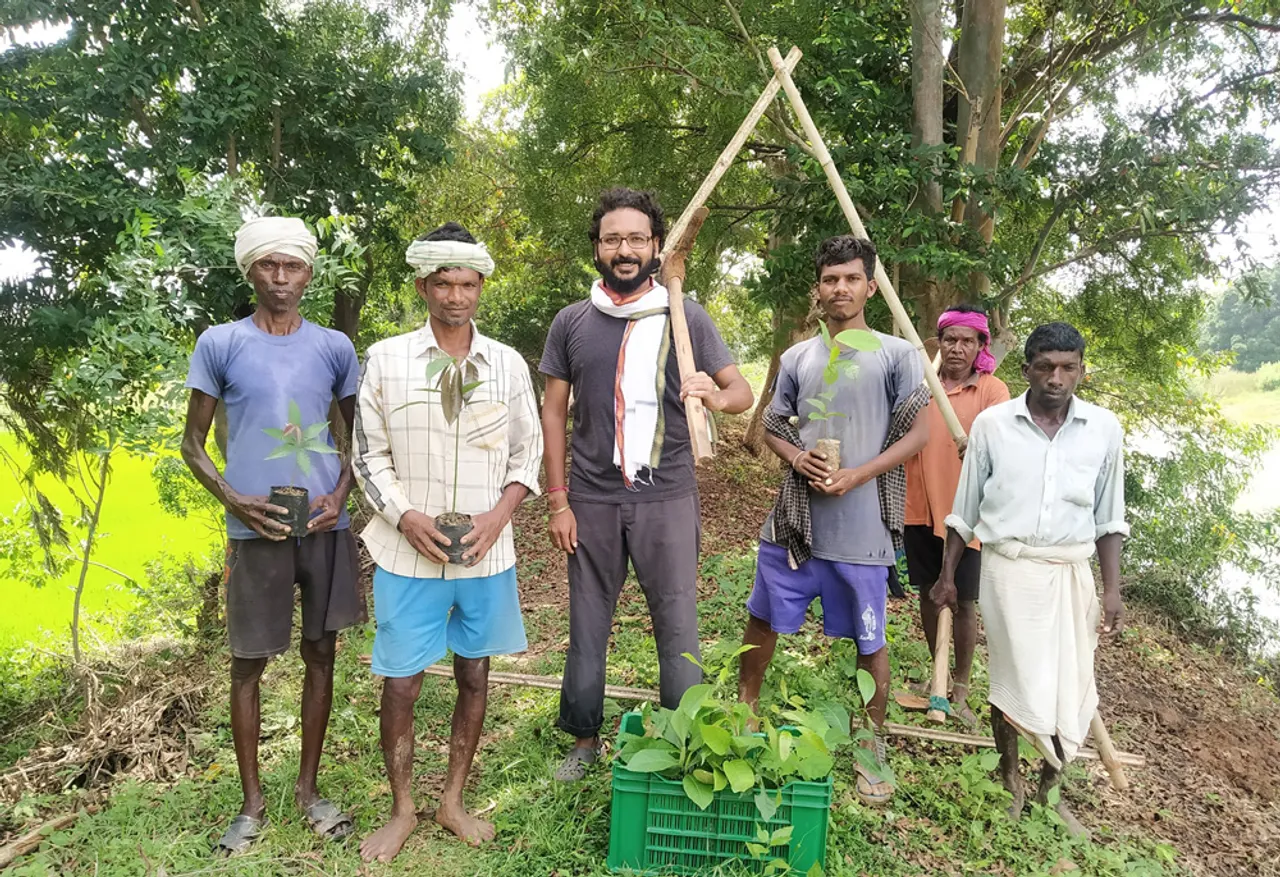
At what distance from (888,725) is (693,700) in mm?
1632

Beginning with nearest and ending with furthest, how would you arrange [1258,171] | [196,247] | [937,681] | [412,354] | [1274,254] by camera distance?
[412,354] → [937,681] → [196,247] → [1258,171] → [1274,254]

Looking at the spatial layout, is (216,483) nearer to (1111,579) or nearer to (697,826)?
(697,826)

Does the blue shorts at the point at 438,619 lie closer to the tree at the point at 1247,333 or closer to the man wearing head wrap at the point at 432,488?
the man wearing head wrap at the point at 432,488

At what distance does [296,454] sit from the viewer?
8.53ft

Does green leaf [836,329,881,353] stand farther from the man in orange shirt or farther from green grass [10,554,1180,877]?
green grass [10,554,1180,877]

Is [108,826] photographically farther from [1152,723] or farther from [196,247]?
[1152,723]

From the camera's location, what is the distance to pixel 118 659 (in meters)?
4.87

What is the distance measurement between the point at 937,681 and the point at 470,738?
2.32 m

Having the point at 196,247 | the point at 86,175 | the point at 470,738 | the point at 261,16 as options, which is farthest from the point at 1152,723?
the point at 261,16

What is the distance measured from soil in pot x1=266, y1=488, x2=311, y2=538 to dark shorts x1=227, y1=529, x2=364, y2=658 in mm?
129

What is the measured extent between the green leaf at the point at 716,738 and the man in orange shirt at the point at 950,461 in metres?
1.67

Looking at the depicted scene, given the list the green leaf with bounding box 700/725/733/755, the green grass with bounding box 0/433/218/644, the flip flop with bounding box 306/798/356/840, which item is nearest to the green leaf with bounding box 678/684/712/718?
the green leaf with bounding box 700/725/733/755

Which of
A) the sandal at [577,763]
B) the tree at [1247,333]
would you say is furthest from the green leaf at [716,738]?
the tree at [1247,333]

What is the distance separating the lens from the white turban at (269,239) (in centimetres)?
263
